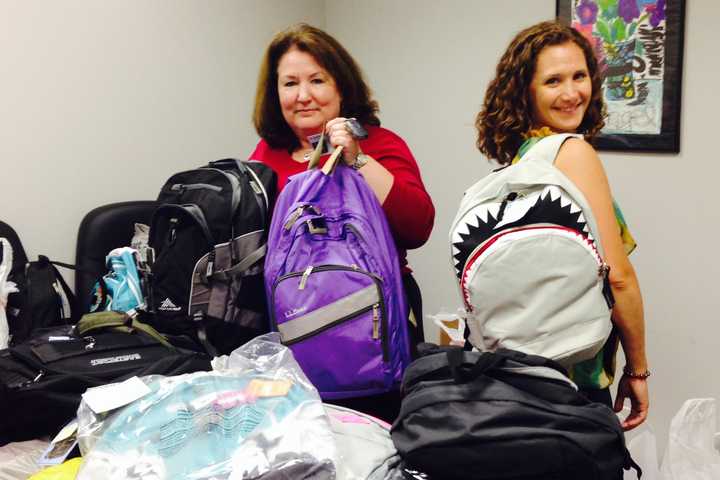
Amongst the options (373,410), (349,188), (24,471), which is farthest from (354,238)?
(24,471)

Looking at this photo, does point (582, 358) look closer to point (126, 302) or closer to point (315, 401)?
point (315, 401)

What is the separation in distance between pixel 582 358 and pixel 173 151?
1740 millimetres

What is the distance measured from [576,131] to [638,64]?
80cm

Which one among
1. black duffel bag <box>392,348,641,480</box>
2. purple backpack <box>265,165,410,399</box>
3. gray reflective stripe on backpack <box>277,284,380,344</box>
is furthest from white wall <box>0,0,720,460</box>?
black duffel bag <box>392,348,641,480</box>

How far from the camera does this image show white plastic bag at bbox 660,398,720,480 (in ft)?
5.18

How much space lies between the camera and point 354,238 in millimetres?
1312

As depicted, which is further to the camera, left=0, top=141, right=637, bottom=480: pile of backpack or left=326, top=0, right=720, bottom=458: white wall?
left=326, top=0, right=720, bottom=458: white wall

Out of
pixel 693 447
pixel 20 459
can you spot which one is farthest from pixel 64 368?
pixel 693 447

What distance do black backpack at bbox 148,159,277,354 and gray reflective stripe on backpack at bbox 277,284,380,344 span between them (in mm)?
246

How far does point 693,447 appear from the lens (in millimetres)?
1631

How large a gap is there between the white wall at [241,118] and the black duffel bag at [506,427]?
125 centimetres

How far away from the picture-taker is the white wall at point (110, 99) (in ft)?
6.12

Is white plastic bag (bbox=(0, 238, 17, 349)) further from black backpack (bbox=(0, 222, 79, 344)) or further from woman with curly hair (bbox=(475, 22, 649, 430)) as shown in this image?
woman with curly hair (bbox=(475, 22, 649, 430))

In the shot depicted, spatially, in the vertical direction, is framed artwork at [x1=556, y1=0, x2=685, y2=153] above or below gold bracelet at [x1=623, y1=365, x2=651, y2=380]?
above
